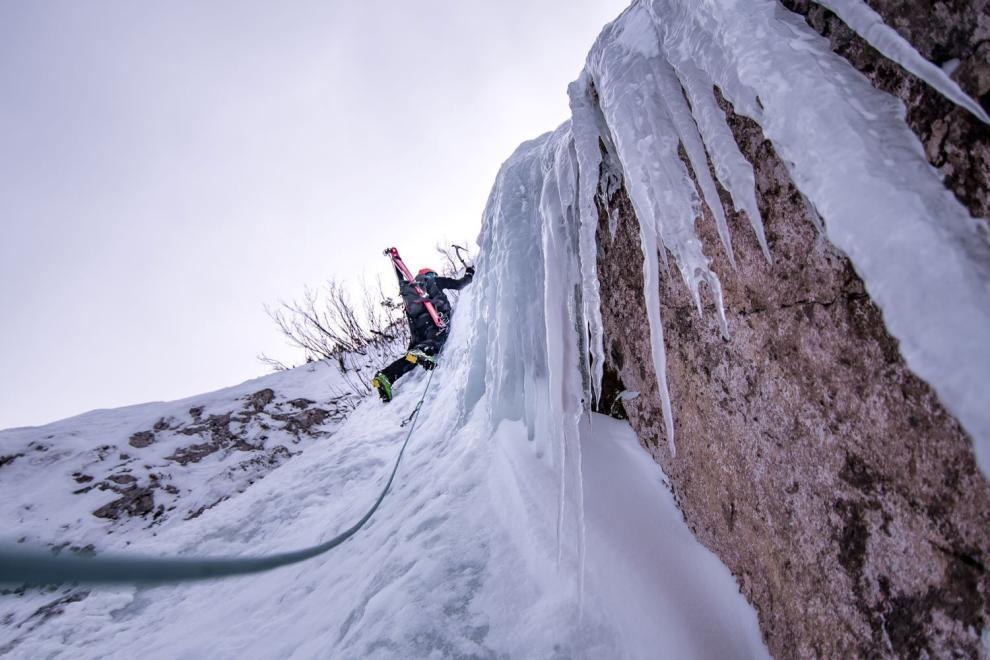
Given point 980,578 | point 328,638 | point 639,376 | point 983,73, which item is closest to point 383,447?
point 328,638

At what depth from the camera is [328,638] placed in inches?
52.5

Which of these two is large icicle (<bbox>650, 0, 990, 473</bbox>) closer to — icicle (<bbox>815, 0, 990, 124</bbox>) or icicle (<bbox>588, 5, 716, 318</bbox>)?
icicle (<bbox>815, 0, 990, 124</bbox>)

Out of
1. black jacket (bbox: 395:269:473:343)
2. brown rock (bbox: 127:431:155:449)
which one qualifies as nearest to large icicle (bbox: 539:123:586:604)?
black jacket (bbox: 395:269:473:343)

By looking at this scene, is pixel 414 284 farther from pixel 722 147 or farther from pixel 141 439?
pixel 722 147

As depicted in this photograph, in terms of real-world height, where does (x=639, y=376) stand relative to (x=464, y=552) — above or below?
above

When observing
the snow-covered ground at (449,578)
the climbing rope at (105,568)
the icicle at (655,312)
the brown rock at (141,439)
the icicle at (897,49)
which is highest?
the icicle at (897,49)

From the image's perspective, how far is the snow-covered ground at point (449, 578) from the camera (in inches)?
41.6

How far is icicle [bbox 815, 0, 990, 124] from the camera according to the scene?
512 mm

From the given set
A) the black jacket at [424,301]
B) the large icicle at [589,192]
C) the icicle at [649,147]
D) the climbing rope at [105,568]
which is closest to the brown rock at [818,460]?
the icicle at [649,147]

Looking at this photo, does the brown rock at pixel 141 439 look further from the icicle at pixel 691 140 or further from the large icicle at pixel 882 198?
the large icicle at pixel 882 198

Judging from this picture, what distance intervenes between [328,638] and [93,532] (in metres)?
4.48

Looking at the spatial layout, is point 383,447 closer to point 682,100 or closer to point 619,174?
point 619,174

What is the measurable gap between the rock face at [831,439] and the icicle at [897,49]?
6 cm

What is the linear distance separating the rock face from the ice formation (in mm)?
64
